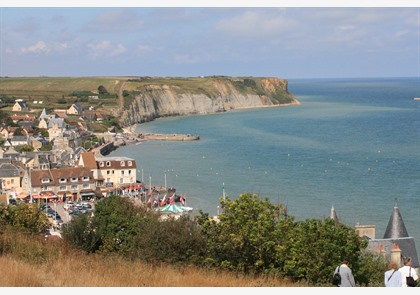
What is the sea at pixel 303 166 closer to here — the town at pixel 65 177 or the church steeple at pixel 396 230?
the town at pixel 65 177

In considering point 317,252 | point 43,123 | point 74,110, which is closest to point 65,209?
point 317,252

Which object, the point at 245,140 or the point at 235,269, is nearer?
the point at 235,269

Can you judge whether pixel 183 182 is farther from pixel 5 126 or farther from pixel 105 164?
pixel 5 126

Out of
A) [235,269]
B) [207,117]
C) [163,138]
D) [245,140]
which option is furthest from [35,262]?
[207,117]

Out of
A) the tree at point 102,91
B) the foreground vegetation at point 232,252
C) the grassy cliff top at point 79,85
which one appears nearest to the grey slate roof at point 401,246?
the foreground vegetation at point 232,252

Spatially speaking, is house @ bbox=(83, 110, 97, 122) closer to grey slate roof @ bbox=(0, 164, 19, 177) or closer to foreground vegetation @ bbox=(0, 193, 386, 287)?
grey slate roof @ bbox=(0, 164, 19, 177)

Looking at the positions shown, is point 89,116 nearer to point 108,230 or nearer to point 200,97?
point 200,97
